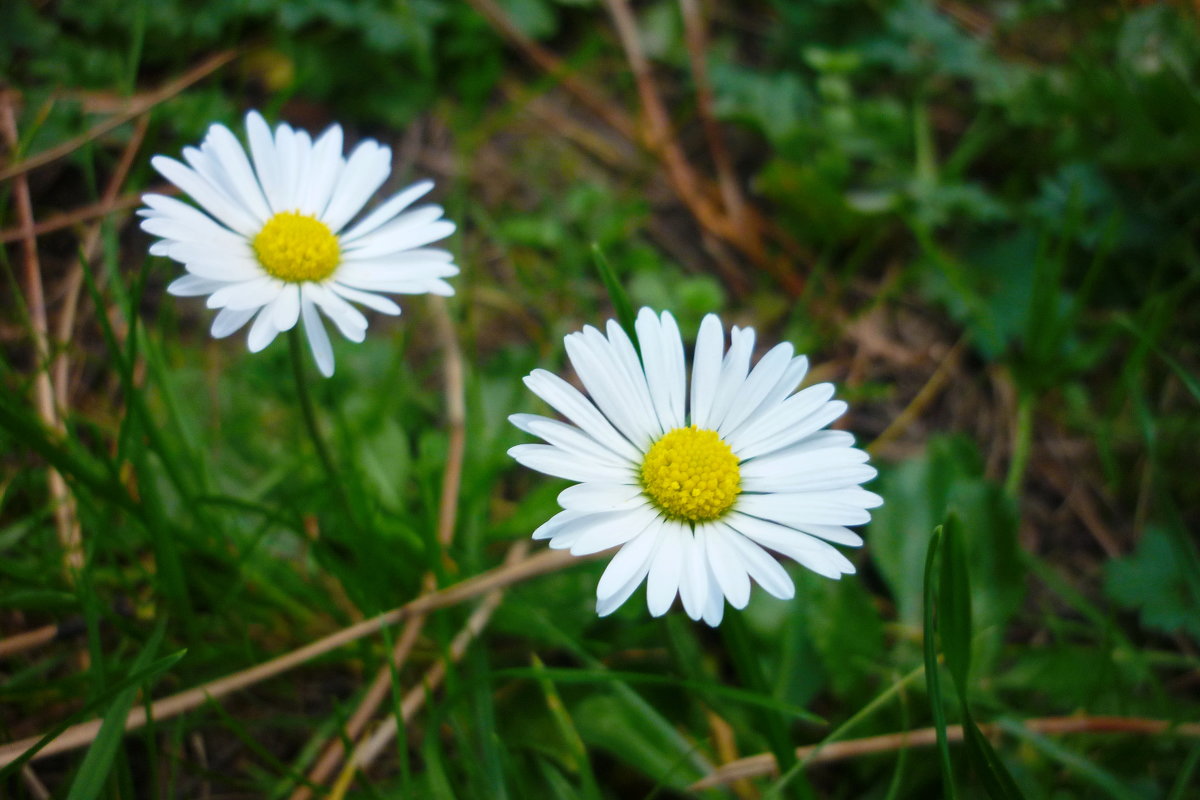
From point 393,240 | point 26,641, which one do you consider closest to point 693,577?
point 393,240

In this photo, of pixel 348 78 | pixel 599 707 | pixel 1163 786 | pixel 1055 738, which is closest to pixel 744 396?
pixel 599 707

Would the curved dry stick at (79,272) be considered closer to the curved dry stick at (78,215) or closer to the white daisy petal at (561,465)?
the curved dry stick at (78,215)

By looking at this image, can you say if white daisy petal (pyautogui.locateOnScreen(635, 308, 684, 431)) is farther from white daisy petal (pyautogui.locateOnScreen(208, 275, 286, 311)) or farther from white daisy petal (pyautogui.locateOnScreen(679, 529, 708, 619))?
white daisy petal (pyautogui.locateOnScreen(208, 275, 286, 311))

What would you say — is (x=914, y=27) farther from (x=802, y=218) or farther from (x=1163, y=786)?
(x=1163, y=786)

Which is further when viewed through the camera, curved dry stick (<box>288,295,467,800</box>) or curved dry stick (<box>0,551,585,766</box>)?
curved dry stick (<box>288,295,467,800</box>)

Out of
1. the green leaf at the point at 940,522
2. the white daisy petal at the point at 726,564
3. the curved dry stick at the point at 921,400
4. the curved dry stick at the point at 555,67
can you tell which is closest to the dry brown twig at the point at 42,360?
the white daisy petal at the point at 726,564

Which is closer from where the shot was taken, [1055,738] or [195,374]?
[1055,738]

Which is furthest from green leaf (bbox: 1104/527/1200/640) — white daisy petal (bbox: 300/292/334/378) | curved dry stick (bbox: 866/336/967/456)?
white daisy petal (bbox: 300/292/334/378)
